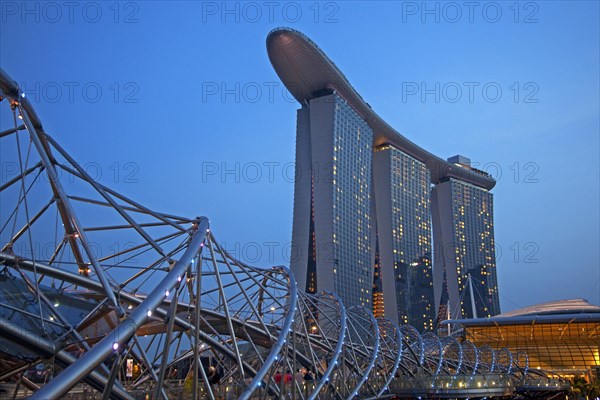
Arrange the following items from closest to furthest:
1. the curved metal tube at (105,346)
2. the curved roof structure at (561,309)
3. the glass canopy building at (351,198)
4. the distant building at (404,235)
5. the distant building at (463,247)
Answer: the curved metal tube at (105,346)
the curved roof structure at (561,309)
the glass canopy building at (351,198)
the distant building at (404,235)
the distant building at (463,247)

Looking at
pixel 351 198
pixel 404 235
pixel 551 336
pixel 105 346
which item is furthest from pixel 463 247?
pixel 105 346

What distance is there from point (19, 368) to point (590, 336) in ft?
291

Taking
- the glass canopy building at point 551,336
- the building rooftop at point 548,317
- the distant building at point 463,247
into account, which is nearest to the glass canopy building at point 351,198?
the distant building at point 463,247

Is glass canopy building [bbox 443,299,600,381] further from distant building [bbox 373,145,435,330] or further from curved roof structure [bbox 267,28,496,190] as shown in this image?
curved roof structure [bbox 267,28,496,190]

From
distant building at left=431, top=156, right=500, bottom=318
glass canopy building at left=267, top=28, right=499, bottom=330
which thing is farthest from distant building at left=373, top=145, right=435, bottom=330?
distant building at left=431, top=156, right=500, bottom=318

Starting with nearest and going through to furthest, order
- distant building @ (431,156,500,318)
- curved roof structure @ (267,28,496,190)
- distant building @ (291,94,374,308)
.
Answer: curved roof structure @ (267,28,496,190)
distant building @ (291,94,374,308)
distant building @ (431,156,500,318)

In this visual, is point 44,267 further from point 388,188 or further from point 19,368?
point 388,188

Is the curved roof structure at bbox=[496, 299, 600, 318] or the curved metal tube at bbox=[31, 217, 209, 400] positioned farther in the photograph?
the curved roof structure at bbox=[496, 299, 600, 318]

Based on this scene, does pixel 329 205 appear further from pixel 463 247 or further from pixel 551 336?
pixel 463 247

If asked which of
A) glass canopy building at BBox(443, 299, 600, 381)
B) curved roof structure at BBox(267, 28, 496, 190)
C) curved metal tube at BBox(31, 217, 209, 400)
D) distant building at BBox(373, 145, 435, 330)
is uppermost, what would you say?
curved roof structure at BBox(267, 28, 496, 190)

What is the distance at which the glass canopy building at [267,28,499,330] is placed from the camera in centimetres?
11556

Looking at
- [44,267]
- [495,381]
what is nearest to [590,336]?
[495,381]

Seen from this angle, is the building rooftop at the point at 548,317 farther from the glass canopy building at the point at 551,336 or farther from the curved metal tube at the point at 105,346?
the curved metal tube at the point at 105,346

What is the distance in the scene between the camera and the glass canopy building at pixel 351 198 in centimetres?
11556
